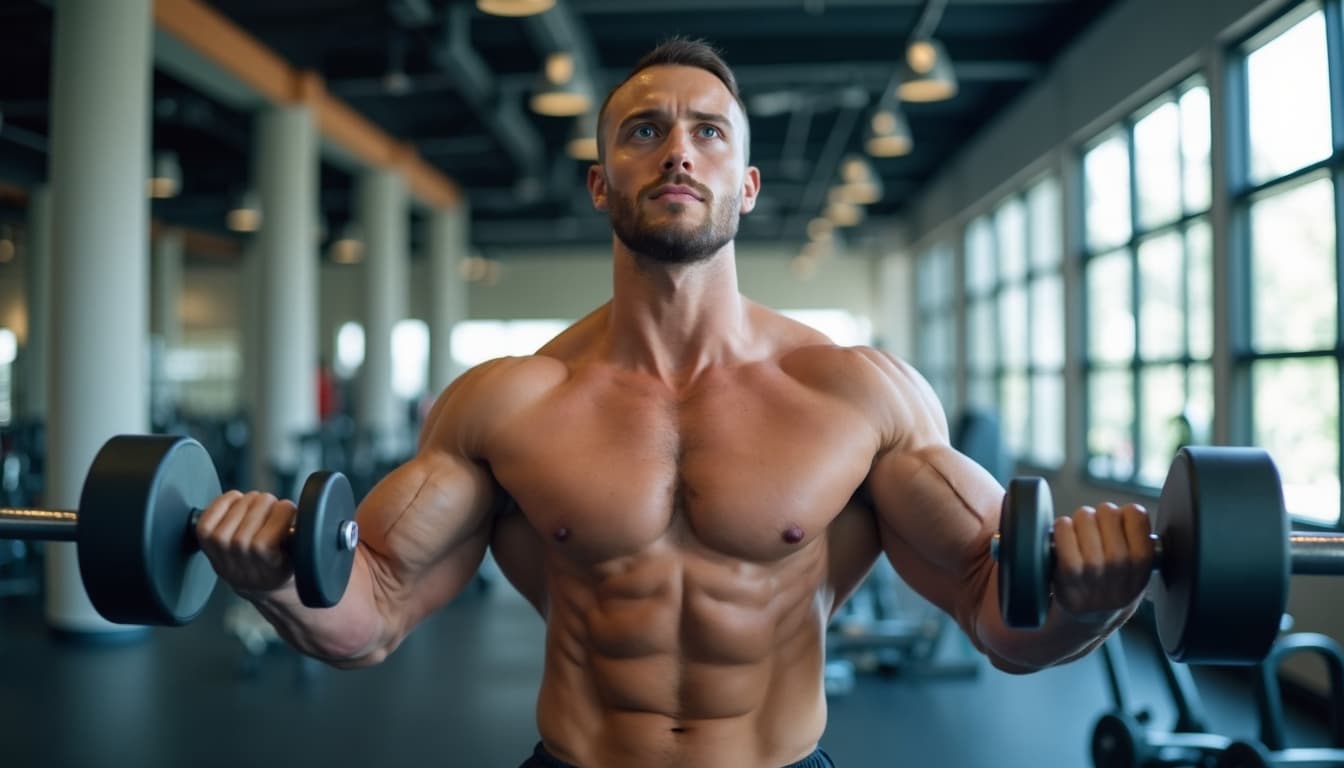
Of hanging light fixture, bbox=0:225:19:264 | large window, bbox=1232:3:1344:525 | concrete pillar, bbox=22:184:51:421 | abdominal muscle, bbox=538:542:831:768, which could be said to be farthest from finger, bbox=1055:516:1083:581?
hanging light fixture, bbox=0:225:19:264

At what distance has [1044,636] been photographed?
3.77 ft

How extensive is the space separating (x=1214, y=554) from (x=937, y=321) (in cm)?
1101

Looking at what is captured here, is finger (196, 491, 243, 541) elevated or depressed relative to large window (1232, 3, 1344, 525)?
depressed

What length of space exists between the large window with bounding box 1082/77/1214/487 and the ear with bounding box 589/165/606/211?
3.35m

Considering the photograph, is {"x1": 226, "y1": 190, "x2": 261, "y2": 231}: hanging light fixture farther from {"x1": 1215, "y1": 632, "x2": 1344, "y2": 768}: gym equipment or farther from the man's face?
the man's face

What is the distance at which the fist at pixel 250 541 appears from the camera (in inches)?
43.1

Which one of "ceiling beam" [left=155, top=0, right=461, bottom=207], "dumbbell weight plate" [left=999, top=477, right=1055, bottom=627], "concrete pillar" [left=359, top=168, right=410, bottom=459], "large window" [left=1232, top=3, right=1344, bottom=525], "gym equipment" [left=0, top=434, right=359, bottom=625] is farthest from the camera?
"concrete pillar" [left=359, top=168, right=410, bottom=459]

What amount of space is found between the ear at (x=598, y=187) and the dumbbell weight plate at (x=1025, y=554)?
623 mm

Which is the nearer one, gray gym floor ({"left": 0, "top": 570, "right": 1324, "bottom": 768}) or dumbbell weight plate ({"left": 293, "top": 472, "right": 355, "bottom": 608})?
dumbbell weight plate ({"left": 293, "top": 472, "right": 355, "bottom": 608})

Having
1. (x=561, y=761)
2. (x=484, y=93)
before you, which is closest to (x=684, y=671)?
(x=561, y=761)

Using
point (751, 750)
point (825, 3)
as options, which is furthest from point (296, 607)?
point (825, 3)

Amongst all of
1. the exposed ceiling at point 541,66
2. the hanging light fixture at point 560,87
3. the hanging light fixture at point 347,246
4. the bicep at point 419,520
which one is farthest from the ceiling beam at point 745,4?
the hanging light fixture at point 347,246

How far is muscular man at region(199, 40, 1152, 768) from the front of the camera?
1.25 m

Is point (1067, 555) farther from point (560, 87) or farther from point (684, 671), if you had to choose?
point (560, 87)
